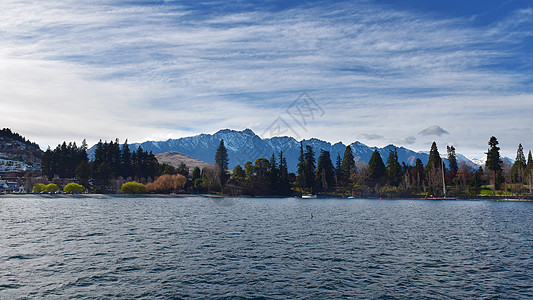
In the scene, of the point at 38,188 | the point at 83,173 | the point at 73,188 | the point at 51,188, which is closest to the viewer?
the point at 51,188

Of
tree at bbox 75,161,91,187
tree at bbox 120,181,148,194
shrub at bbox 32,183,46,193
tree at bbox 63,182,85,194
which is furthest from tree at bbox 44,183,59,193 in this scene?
tree at bbox 120,181,148,194

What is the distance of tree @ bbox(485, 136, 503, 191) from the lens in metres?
188

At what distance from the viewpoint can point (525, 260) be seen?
37.1 m

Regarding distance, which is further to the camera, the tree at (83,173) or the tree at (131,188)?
the tree at (83,173)

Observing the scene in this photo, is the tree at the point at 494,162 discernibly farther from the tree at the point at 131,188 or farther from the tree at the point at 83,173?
the tree at the point at 83,173

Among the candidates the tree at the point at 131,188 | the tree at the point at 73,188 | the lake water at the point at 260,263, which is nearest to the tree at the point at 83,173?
the tree at the point at 73,188

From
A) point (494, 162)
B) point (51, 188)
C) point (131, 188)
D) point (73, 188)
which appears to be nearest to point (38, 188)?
point (51, 188)

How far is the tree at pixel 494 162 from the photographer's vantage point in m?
188

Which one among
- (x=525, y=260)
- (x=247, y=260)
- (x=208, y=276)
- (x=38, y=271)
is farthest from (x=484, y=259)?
(x=38, y=271)

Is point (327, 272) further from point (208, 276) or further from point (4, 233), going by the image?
point (4, 233)

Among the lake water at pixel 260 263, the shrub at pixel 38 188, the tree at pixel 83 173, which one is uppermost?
the tree at pixel 83 173

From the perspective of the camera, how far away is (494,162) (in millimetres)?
188125

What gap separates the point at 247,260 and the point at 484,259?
23532mm

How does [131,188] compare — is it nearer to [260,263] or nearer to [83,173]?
[83,173]
